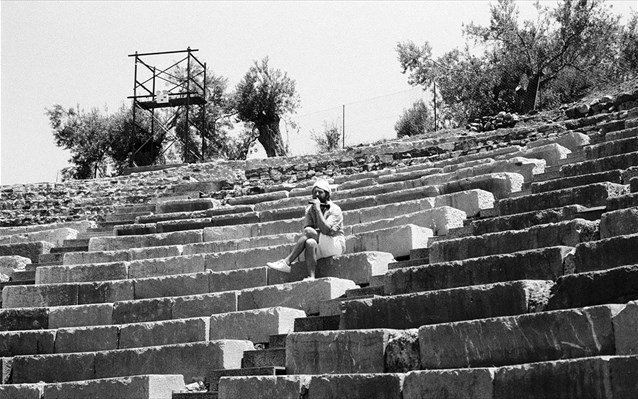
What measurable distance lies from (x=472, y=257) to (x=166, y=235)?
6791 mm

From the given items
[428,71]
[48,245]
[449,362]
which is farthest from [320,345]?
[428,71]

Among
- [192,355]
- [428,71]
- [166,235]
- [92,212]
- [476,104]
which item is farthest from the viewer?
[428,71]

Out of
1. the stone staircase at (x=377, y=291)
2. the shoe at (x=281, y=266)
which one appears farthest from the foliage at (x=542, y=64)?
the shoe at (x=281, y=266)

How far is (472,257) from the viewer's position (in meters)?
9.35

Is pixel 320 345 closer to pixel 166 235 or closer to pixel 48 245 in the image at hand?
pixel 166 235

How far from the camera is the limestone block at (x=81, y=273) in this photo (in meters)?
13.6

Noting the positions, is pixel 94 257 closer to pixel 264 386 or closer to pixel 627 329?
pixel 264 386

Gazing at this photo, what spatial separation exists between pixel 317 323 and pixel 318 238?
5.81 feet

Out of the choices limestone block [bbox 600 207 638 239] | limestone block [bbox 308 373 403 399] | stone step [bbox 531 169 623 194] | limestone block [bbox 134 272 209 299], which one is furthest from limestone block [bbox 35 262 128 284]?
limestone block [bbox 600 207 638 239]

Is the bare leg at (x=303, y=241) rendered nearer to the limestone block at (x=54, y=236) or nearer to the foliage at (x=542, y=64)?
the limestone block at (x=54, y=236)

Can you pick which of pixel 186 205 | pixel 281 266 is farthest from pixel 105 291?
pixel 186 205

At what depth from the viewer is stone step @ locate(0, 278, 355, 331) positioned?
10516mm

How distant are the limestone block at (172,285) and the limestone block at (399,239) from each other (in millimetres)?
2145

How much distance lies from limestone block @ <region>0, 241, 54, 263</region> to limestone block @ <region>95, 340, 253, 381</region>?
18.1 ft
